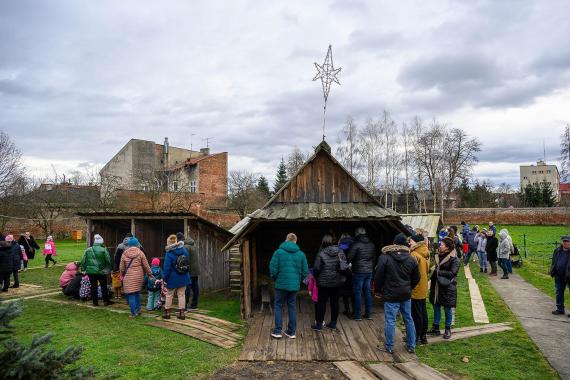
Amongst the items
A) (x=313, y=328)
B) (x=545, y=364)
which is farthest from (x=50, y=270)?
(x=545, y=364)

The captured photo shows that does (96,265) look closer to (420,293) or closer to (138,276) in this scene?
(138,276)

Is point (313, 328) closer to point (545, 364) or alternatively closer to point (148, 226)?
point (545, 364)

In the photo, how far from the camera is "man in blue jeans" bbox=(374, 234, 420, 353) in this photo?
6555 mm

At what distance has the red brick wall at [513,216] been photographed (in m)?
41.9

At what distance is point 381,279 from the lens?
667cm

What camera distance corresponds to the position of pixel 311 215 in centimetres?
880

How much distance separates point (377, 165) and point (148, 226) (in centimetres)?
3079

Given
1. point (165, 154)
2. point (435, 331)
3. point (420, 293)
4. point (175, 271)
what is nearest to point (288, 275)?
point (420, 293)

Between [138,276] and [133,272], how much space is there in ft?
0.47

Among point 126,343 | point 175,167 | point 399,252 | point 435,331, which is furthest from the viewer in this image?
point 175,167

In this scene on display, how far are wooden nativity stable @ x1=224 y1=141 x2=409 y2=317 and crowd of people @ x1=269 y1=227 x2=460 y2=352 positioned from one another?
1110 millimetres

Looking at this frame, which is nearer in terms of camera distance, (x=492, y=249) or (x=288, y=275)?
(x=288, y=275)

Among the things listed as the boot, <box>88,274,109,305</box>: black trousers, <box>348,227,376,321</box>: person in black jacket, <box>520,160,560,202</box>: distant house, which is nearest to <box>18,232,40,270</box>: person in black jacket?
<box>88,274,109,305</box>: black trousers

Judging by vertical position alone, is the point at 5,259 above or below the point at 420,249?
below
